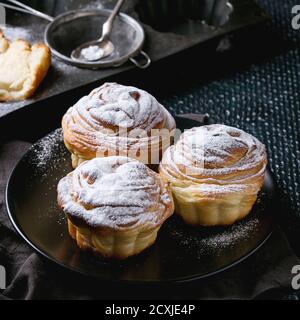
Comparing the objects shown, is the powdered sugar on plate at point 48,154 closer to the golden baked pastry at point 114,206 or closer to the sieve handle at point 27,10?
the golden baked pastry at point 114,206

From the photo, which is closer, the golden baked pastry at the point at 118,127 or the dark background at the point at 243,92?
the golden baked pastry at the point at 118,127

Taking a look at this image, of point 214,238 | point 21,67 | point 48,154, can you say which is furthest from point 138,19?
point 214,238

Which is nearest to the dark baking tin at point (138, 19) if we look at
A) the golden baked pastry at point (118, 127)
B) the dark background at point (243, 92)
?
the dark background at point (243, 92)

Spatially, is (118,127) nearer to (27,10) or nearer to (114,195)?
(114,195)

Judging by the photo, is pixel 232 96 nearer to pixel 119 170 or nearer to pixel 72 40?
pixel 72 40

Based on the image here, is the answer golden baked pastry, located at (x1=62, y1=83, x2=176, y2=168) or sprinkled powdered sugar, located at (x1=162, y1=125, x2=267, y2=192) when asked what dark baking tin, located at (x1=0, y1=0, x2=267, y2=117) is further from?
sprinkled powdered sugar, located at (x1=162, y1=125, x2=267, y2=192)

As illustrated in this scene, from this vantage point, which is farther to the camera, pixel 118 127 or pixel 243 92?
pixel 243 92
